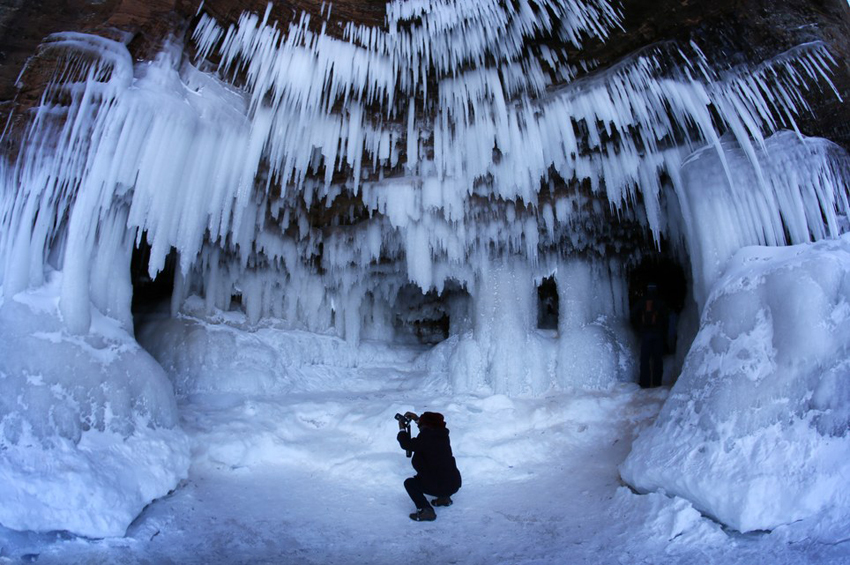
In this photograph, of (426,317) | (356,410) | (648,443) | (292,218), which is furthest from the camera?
(426,317)

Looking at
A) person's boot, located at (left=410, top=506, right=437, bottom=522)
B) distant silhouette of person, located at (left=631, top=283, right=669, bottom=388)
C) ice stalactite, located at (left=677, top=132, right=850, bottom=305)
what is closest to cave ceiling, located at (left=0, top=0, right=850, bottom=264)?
ice stalactite, located at (left=677, top=132, right=850, bottom=305)

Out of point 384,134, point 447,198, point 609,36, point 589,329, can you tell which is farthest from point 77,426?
point 589,329

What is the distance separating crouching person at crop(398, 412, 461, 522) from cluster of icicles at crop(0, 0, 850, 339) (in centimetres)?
351

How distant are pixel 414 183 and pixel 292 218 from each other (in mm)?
2135

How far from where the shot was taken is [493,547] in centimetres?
478

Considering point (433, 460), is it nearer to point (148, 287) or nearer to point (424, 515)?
point (424, 515)

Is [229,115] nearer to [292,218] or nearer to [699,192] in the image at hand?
[292,218]

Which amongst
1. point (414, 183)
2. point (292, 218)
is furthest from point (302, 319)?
point (414, 183)

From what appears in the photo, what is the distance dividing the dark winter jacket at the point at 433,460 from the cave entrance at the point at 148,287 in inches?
244

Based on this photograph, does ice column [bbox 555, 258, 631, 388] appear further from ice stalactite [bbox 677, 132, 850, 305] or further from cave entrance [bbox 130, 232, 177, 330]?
cave entrance [bbox 130, 232, 177, 330]

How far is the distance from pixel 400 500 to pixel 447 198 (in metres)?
4.23

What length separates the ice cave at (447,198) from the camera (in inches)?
186

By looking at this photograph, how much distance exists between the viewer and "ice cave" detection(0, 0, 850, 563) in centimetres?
473

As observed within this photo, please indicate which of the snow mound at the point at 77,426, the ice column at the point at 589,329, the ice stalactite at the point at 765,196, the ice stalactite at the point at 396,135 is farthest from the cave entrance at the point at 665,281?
the snow mound at the point at 77,426
